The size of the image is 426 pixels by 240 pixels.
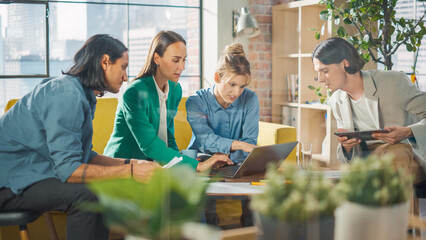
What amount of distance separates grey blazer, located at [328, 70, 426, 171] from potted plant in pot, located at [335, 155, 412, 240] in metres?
1.26

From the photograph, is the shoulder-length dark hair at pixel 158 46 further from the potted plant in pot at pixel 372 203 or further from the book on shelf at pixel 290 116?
the book on shelf at pixel 290 116

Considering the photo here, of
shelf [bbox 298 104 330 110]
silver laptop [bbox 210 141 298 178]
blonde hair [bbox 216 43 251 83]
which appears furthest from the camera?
shelf [bbox 298 104 330 110]

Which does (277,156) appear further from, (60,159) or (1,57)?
(1,57)

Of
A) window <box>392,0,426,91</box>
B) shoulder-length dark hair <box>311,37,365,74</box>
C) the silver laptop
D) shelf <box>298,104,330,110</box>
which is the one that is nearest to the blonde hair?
shoulder-length dark hair <box>311,37,365,74</box>

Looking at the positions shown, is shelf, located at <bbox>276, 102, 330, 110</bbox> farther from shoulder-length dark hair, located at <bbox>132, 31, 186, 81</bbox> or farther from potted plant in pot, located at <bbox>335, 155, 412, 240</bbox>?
potted plant in pot, located at <bbox>335, 155, 412, 240</bbox>

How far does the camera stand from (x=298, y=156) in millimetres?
1836

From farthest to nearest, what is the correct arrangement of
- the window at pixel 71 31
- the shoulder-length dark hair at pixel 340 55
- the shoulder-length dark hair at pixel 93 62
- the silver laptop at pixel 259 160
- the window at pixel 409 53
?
the window at pixel 71 31
the window at pixel 409 53
the shoulder-length dark hair at pixel 340 55
the shoulder-length dark hair at pixel 93 62
the silver laptop at pixel 259 160

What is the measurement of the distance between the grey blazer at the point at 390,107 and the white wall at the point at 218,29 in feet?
6.36

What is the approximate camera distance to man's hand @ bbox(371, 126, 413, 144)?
2.15 metres

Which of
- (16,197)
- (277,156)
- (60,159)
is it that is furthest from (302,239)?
(16,197)

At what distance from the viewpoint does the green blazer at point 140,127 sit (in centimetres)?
217

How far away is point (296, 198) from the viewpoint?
85 cm

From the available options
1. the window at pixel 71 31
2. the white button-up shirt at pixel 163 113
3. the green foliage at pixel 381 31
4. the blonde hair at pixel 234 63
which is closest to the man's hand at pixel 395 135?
the green foliage at pixel 381 31

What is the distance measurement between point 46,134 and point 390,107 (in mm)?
1550
